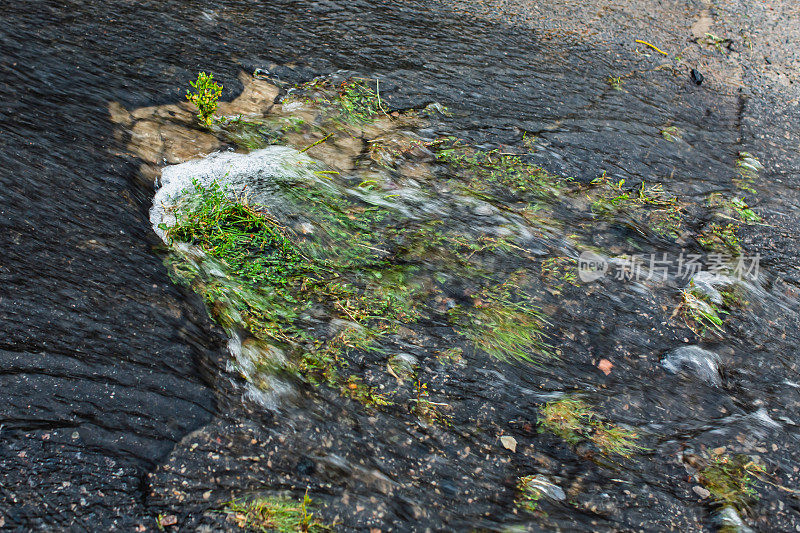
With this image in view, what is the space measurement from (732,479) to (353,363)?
69.7 inches

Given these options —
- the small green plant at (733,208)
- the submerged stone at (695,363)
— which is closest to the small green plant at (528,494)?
the submerged stone at (695,363)

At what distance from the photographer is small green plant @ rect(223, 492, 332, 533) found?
1849mm

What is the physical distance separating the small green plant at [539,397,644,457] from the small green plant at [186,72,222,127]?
281 centimetres

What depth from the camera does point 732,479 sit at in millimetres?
2453

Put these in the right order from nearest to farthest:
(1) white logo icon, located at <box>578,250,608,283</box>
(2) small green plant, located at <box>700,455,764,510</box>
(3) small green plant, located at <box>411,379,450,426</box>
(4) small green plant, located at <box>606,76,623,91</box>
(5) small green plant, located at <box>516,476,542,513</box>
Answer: (5) small green plant, located at <box>516,476,542,513</box> < (2) small green plant, located at <box>700,455,764,510</box> < (3) small green plant, located at <box>411,379,450,426</box> < (1) white logo icon, located at <box>578,250,608,283</box> < (4) small green plant, located at <box>606,76,623,91</box>

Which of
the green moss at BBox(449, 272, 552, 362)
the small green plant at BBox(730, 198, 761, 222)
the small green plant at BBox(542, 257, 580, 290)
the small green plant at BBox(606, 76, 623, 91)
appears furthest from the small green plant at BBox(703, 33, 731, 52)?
the green moss at BBox(449, 272, 552, 362)

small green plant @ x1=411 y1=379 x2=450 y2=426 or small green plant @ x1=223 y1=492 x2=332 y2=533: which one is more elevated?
small green plant @ x1=223 y1=492 x2=332 y2=533

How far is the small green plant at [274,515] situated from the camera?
6.07 ft

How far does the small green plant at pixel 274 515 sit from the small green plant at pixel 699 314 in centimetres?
241

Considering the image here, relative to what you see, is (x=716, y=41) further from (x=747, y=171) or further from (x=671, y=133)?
(x=747, y=171)

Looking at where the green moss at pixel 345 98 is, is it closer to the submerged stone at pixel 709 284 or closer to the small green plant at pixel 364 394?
the small green plant at pixel 364 394

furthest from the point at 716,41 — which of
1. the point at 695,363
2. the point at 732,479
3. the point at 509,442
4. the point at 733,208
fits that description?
the point at 509,442

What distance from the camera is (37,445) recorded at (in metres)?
1.85

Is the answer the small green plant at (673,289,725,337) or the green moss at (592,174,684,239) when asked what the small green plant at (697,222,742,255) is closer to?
the green moss at (592,174,684,239)
